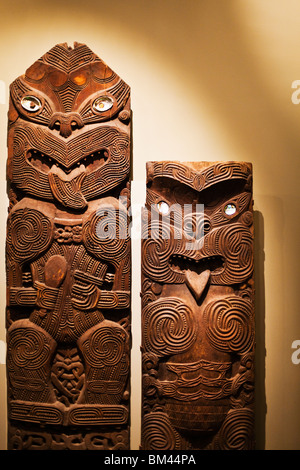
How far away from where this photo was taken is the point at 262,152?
2316mm

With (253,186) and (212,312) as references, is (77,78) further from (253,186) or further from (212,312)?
(212,312)

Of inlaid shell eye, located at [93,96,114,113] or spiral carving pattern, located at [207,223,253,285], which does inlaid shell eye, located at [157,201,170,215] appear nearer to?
spiral carving pattern, located at [207,223,253,285]

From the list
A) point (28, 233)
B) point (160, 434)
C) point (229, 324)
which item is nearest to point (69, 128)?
point (28, 233)

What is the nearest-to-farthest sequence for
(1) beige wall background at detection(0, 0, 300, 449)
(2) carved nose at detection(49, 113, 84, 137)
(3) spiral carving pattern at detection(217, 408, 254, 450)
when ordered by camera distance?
(3) spiral carving pattern at detection(217, 408, 254, 450), (2) carved nose at detection(49, 113, 84, 137), (1) beige wall background at detection(0, 0, 300, 449)

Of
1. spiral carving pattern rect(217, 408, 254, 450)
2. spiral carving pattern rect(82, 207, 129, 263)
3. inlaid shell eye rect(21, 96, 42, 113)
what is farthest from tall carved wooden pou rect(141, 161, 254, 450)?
inlaid shell eye rect(21, 96, 42, 113)

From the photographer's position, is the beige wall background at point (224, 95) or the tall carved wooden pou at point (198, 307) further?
the beige wall background at point (224, 95)

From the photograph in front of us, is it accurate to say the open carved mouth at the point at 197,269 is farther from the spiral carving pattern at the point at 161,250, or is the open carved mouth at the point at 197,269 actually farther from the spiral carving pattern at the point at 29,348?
the spiral carving pattern at the point at 29,348

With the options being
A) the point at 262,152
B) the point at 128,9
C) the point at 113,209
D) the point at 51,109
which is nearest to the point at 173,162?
the point at 113,209

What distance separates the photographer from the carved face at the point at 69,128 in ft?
7.07

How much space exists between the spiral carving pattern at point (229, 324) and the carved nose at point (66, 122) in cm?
112

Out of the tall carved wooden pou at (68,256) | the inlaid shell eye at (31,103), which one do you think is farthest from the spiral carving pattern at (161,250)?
the inlaid shell eye at (31,103)

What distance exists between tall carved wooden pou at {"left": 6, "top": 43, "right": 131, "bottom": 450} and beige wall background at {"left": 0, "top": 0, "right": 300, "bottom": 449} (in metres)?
0.15

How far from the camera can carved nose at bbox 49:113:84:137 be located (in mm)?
2168
